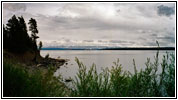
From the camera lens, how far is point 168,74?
14.3 feet

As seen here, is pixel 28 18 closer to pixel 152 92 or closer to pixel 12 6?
pixel 12 6

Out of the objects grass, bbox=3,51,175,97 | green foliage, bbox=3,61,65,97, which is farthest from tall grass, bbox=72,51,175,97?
green foliage, bbox=3,61,65,97

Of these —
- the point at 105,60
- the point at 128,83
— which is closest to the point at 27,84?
the point at 128,83

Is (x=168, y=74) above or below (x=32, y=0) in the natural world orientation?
below

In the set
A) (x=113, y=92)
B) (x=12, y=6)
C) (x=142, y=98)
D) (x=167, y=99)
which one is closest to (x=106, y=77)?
(x=113, y=92)

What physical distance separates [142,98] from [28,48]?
71.5ft

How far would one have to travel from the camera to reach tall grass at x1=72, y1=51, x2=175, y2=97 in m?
4.32

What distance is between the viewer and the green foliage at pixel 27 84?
423 cm

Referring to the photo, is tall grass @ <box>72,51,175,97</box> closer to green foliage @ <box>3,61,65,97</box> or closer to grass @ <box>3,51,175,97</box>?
grass @ <box>3,51,175,97</box>

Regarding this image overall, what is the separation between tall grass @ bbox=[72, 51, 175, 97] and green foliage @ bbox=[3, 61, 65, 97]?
13.5 inches

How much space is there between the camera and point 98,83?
441cm

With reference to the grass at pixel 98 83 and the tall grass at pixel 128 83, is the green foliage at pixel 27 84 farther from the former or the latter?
the tall grass at pixel 128 83

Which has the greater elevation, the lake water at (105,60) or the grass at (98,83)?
the grass at (98,83)

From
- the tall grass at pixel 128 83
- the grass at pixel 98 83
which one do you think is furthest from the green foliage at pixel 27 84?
the tall grass at pixel 128 83
